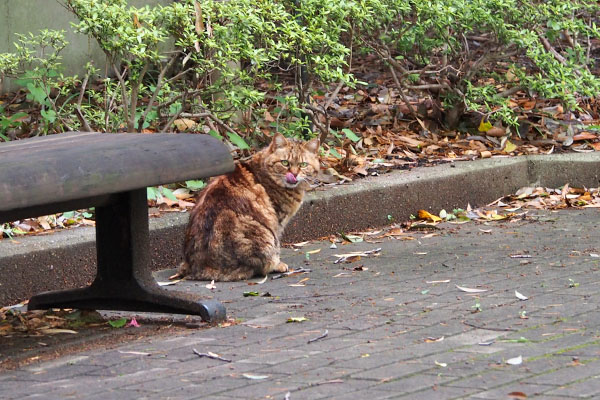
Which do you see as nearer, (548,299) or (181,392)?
(181,392)

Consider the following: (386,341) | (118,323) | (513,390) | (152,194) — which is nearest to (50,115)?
(152,194)

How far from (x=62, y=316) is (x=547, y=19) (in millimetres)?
4778

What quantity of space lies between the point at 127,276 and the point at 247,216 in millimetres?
1213

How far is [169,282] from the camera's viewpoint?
6223mm

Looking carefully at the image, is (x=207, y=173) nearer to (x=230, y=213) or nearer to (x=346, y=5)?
(x=230, y=213)

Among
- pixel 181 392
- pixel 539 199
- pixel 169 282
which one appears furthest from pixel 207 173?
pixel 539 199

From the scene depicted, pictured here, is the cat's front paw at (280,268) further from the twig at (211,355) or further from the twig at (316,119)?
the twig at (211,355)

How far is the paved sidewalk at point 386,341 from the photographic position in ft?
13.1

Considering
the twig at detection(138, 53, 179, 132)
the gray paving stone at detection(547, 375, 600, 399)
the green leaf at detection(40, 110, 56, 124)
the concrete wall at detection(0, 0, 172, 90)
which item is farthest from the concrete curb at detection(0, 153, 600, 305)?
the gray paving stone at detection(547, 375, 600, 399)

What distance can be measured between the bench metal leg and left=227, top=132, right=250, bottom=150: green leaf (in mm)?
2394

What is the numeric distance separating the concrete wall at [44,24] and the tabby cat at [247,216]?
9.96 ft

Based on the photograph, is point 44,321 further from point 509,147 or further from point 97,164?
point 509,147

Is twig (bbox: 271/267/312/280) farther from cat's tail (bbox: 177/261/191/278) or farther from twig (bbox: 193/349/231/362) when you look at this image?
twig (bbox: 193/349/231/362)

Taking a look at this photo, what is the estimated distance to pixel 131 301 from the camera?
5316mm
